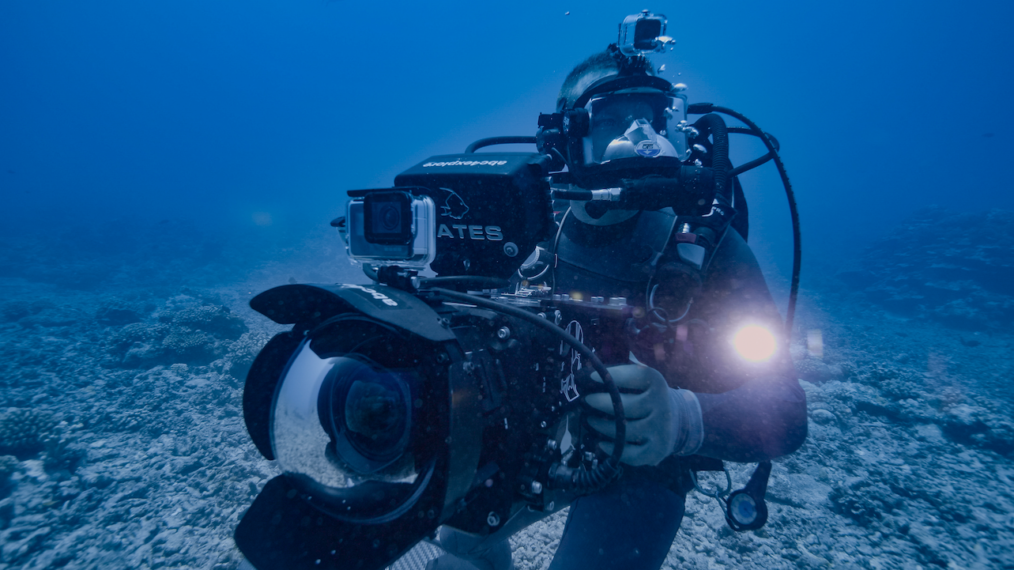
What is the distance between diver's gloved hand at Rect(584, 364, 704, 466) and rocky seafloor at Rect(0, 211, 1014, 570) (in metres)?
2.67

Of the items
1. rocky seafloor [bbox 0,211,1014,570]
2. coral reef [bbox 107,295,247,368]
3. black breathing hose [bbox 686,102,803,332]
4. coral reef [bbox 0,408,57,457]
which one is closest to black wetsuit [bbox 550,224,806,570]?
black breathing hose [bbox 686,102,803,332]

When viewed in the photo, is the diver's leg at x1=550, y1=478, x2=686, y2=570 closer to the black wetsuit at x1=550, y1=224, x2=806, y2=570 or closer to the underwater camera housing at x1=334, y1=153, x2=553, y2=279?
the black wetsuit at x1=550, y1=224, x2=806, y2=570

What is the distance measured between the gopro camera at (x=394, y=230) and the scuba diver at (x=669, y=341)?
54 centimetres

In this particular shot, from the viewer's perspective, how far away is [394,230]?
43.0 inches

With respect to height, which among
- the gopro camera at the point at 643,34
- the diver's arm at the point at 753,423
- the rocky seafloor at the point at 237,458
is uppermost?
the gopro camera at the point at 643,34

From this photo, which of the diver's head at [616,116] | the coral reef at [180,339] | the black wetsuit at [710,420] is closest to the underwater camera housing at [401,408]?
the black wetsuit at [710,420]

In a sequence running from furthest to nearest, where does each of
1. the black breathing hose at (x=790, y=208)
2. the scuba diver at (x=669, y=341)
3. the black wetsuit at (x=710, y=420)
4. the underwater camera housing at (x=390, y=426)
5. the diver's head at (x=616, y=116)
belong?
the diver's head at (x=616, y=116) → the black breathing hose at (x=790, y=208) → the black wetsuit at (x=710, y=420) → the scuba diver at (x=669, y=341) → the underwater camera housing at (x=390, y=426)

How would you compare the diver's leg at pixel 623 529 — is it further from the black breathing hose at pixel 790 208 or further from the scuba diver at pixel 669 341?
the black breathing hose at pixel 790 208

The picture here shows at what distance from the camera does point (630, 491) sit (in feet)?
6.20

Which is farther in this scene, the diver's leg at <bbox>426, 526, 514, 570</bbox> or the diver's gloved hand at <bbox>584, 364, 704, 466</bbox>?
the diver's leg at <bbox>426, 526, 514, 570</bbox>

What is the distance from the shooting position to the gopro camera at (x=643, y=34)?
97.2 inches

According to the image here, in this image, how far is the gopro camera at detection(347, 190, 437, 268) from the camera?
1.08 metres

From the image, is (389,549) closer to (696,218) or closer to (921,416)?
(696,218)

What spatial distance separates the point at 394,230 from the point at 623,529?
66.0 inches
